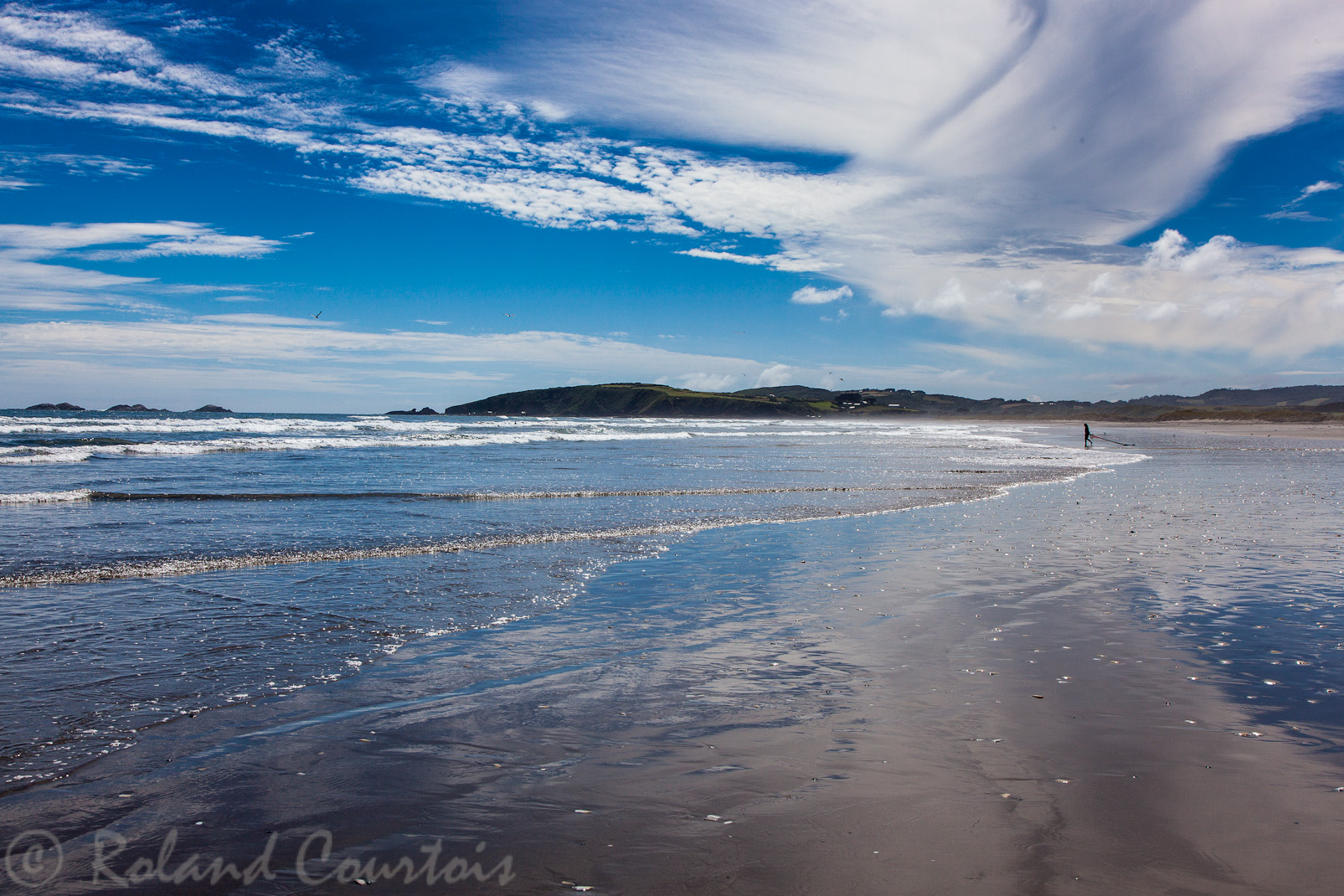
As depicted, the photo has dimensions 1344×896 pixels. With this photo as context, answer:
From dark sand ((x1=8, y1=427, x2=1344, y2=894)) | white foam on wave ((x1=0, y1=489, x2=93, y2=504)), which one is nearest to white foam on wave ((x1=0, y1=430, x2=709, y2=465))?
white foam on wave ((x1=0, y1=489, x2=93, y2=504))

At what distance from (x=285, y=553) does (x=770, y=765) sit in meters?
9.62

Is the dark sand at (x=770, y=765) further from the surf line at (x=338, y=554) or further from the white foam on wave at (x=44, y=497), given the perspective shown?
the white foam on wave at (x=44, y=497)

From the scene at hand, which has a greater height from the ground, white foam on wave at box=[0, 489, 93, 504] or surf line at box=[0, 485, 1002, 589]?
white foam on wave at box=[0, 489, 93, 504]

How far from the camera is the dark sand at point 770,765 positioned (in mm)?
3398

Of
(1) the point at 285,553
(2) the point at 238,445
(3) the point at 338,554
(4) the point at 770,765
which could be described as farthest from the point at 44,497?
(2) the point at 238,445

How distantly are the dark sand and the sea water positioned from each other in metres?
0.75

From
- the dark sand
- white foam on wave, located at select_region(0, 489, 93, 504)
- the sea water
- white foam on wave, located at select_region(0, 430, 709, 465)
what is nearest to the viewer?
the dark sand

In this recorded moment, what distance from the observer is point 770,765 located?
439cm

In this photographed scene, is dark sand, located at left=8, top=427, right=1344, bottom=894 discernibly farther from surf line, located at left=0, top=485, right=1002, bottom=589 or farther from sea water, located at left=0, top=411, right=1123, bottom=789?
surf line, located at left=0, top=485, right=1002, bottom=589

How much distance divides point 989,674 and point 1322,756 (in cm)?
207

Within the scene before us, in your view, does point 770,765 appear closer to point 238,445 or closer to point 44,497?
point 44,497

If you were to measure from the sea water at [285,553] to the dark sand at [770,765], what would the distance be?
29.7 inches

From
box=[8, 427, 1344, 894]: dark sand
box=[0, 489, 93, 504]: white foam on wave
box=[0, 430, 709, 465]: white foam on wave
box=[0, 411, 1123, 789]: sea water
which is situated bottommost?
box=[8, 427, 1344, 894]: dark sand

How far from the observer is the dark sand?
3398 millimetres
